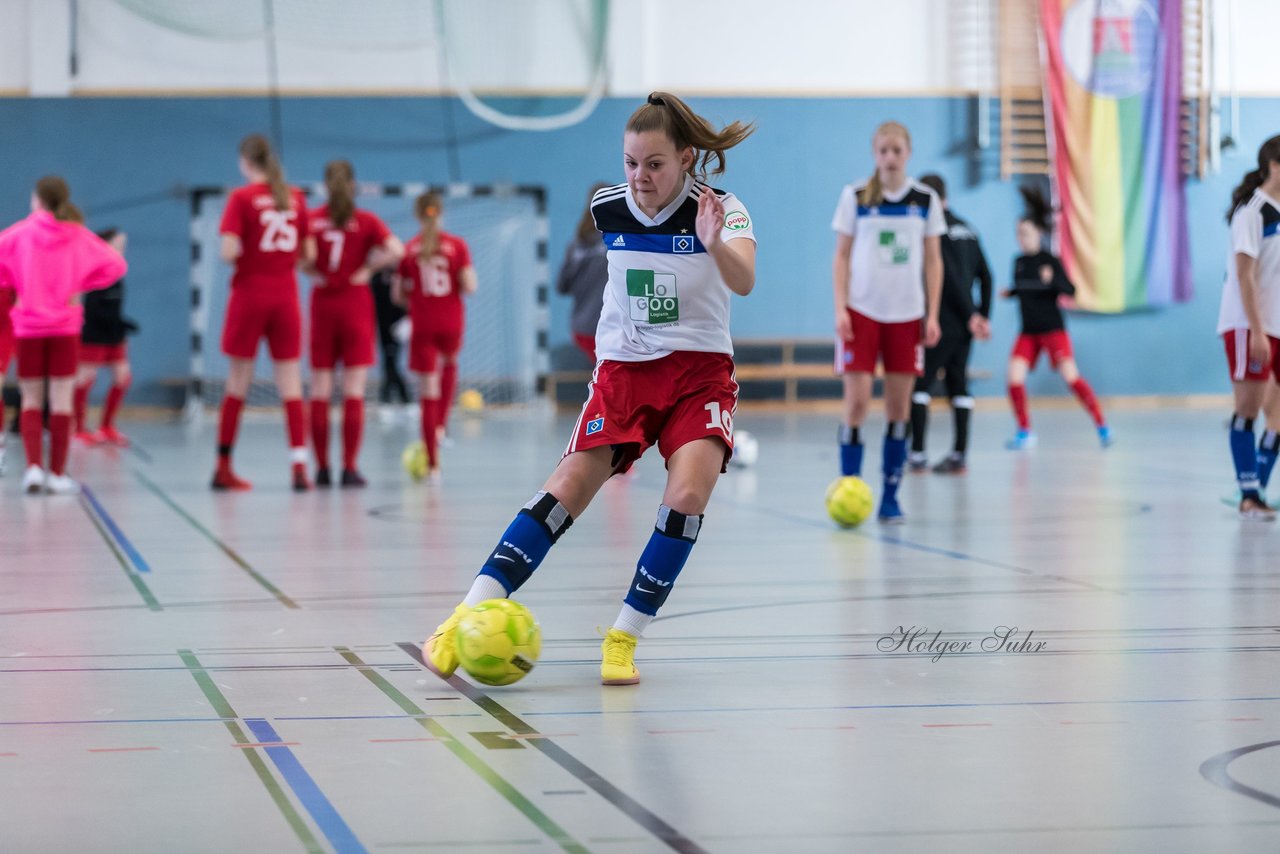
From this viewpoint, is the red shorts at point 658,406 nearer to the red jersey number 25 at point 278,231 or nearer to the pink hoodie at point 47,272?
the red jersey number 25 at point 278,231

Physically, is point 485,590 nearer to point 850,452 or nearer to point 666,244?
point 666,244

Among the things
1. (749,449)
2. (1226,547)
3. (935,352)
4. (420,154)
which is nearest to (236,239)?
(749,449)

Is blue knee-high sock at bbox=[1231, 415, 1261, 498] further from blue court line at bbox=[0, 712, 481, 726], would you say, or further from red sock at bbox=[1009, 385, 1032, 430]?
blue court line at bbox=[0, 712, 481, 726]

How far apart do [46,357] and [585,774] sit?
6.86 m

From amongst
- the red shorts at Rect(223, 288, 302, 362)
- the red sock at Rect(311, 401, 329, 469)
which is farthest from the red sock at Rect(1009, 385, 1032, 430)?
the red shorts at Rect(223, 288, 302, 362)

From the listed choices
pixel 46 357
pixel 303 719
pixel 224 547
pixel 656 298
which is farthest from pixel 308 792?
pixel 46 357

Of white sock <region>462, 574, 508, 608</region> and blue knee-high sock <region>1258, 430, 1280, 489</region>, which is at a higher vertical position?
white sock <region>462, 574, 508, 608</region>

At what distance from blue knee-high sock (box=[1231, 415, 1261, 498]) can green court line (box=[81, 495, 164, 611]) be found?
4.79 metres

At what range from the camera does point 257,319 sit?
920cm

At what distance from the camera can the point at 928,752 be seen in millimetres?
3096

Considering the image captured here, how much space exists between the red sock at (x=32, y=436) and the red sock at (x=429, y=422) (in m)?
2.12

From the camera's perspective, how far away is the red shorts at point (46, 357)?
29.2 feet

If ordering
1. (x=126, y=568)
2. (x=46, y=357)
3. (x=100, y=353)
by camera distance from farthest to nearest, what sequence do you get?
1. (x=100, y=353)
2. (x=46, y=357)
3. (x=126, y=568)

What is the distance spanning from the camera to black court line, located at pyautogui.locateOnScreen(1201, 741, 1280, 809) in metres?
2.75
